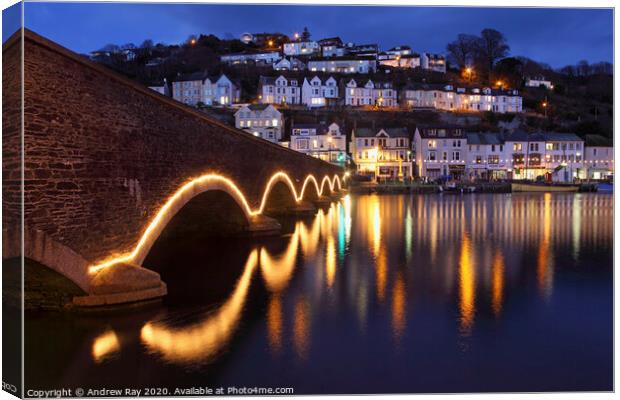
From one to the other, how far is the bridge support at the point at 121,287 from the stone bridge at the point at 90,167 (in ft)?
0.06

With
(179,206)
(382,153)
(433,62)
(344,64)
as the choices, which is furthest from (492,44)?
(433,62)

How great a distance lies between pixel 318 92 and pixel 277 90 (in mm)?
7791

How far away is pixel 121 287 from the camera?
9.40 m

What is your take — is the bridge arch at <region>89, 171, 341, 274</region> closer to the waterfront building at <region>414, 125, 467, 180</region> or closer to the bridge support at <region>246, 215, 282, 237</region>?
the bridge support at <region>246, 215, 282, 237</region>

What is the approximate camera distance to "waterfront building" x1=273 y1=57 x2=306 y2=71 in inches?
4481

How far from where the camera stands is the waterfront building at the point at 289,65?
114 m

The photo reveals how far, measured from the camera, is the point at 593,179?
3697 cm

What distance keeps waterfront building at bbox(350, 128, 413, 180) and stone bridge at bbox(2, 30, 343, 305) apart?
6387cm

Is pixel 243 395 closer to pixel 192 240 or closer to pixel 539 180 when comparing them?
pixel 192 240

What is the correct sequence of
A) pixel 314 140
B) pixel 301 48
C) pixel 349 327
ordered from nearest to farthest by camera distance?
1. pixel 349 327
2. pixel 314 140
3. pixel 301 48

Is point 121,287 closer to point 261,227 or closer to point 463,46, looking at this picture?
point 261,227

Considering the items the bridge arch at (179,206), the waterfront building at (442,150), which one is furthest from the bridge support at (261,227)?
the waterfront building at (442,150)

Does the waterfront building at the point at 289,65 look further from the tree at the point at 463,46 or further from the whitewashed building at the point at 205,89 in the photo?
the tree at the point at 463,46

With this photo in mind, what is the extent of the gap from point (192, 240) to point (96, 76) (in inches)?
463
